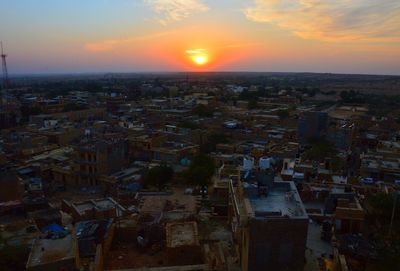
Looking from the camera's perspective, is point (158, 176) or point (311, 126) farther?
point (311, 126)

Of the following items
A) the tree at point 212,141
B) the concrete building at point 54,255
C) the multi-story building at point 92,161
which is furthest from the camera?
the tree at point 212,141

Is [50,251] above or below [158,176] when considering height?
above

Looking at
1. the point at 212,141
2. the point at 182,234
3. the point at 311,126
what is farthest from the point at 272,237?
the point at 311,126

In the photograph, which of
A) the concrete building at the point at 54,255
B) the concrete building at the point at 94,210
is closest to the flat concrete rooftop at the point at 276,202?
the concrete building at the point at 54,255

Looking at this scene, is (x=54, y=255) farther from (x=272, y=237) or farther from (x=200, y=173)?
(x=200, y=173)

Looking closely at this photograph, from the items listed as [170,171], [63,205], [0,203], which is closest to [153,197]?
[170,171]

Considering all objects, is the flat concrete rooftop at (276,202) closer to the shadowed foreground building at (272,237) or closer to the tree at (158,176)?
the shadowed foreground building at (272,237)

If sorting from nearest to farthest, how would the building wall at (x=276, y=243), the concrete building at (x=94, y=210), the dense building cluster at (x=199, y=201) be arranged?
1. the building wall at (x=276, y=243)
2. the dense building cluster at (x=199, y=201)
3. the concrete building at (x=94, y=210)

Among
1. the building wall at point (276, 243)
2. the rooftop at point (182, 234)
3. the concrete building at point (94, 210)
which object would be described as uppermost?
the building wall at point (276, 243)

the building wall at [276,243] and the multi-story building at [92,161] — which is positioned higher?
the building wall at [276,243]
